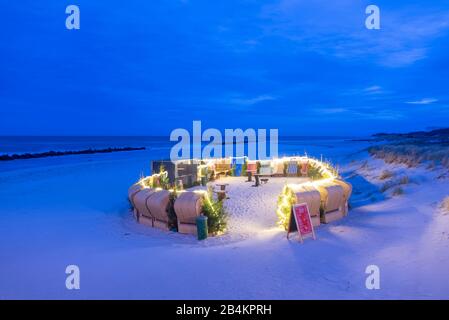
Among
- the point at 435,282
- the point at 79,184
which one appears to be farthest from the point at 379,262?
the point at 79,184

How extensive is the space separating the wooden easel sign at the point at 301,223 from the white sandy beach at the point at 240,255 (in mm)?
244

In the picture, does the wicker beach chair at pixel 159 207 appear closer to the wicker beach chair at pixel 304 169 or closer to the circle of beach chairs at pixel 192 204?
the circle of beach chairs at pixel 192 204

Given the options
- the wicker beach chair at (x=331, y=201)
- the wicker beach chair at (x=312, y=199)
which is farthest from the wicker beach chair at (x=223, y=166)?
the wicker beach chair at (x=312, y=199)

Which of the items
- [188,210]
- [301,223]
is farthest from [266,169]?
[301,223]

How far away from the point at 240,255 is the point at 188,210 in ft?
7.82

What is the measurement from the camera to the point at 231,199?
519 inches

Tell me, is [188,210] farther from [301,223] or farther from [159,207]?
[301,223]

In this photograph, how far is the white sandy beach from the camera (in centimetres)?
515

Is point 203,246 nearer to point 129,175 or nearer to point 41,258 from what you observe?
point 41,258

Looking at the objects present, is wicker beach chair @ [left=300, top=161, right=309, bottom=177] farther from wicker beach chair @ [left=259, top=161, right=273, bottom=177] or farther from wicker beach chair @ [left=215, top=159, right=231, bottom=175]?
wicker beach chair @ [left=215, top=159, right=231, bottom=175]

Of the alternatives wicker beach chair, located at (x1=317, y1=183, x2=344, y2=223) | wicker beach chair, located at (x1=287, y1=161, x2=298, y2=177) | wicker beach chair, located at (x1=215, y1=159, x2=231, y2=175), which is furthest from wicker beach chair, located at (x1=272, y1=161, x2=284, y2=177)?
wicker beach chair, located at (x1=317, y1=183, x2=344, y2=223)

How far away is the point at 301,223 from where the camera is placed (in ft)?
24.3

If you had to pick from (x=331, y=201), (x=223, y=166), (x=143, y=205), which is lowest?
(x=143, y=205)

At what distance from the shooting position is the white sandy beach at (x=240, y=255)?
5152mm
